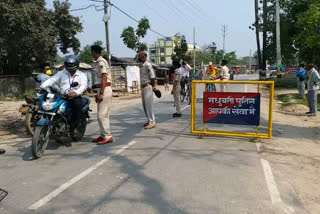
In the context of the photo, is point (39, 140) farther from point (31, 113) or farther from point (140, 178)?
point (140, 178)

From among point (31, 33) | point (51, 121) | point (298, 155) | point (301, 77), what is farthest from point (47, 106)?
point (31, 33)

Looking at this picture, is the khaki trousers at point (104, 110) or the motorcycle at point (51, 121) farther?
the khaki trousers at point (104, 110)

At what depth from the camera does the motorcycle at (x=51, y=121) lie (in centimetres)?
526

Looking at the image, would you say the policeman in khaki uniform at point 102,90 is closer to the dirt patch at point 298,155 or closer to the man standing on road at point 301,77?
the dirt patch at point 298,155

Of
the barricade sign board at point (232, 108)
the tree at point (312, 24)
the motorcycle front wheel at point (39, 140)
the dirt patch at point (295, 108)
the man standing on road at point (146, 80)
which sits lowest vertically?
the dirt patch at point (295, 108)

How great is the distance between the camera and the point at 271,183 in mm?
4176

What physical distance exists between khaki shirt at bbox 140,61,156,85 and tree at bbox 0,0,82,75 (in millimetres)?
6659

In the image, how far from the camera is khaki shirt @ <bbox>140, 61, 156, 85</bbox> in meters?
7.58

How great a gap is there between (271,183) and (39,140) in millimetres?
3838

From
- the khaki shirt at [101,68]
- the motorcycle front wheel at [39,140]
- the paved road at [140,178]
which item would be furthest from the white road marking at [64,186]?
the khaki shirt at [101,68]

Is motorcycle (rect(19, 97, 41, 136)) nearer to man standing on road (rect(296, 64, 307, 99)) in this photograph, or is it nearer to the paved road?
the paved road

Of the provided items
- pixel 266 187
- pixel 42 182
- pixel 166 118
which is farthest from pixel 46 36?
pixel 266 187

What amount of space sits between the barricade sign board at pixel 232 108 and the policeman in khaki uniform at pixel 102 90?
2.20m

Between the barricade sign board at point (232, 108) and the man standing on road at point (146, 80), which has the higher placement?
the man standing on road at point (146, 80)
